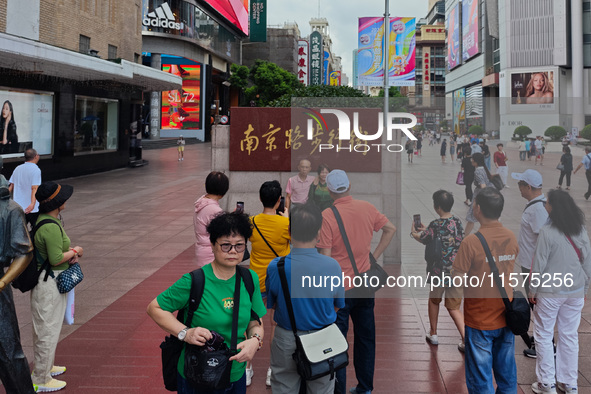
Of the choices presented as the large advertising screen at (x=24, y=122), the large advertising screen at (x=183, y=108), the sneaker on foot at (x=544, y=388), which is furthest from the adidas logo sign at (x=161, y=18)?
the sneaker on foot at (x=544, y=388)

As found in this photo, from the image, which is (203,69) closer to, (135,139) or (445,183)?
(135,139)

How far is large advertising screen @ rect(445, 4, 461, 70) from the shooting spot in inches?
3718

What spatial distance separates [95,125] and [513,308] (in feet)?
77.5

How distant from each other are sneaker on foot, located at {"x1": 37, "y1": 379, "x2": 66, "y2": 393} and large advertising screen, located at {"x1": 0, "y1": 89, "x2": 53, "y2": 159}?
601 inches

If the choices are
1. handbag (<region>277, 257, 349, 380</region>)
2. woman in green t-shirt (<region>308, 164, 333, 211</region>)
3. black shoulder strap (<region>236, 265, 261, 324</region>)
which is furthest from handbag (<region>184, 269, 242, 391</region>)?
woman in green t-shirt (<region>308, 164, 333, 211</region>)

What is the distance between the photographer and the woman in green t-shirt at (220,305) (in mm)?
2924

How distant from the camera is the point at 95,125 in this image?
24.8 meters

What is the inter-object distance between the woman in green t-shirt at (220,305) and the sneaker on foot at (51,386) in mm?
2168

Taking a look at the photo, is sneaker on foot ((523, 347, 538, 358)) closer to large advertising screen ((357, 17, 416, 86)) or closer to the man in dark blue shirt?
the man in dark blue shirt

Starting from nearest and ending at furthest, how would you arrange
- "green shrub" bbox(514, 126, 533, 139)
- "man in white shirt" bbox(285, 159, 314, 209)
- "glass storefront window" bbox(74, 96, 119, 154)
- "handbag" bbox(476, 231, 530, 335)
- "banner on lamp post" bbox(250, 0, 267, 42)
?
1. "handbag" bbox(476, 231, 530, 335)
2. "green shrub" bbox(514, 126, 533, 139)
3. "man in white shirt" bbox(285, 159, 314, 209)
4. "glass storefront window" bbox(74, 96, 119, 154)
5. "banner on lamp post" bbox(250, 0, 267, 42)

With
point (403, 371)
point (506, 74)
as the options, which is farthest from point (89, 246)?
point (506, 74)

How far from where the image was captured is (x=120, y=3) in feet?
87.5

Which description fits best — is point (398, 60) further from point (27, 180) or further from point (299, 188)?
point (299, 188)

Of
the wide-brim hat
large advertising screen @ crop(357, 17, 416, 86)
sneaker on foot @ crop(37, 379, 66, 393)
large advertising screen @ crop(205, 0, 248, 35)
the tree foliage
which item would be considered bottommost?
sneaker on foot @ crop(37, 379, 66, 393)
